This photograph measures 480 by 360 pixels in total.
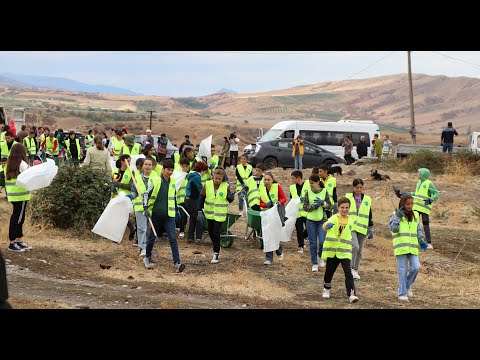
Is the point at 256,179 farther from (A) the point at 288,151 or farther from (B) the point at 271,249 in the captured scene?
(A) the point at 288,151

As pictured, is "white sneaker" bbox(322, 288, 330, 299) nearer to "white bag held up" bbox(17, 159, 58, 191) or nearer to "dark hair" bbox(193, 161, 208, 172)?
"dark hair" bbox(193, 161, 208, 172)

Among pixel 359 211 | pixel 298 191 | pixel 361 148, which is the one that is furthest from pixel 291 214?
pixel 361 148

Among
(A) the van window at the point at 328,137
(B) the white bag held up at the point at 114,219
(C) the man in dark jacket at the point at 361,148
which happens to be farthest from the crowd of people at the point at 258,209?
(A) the van window at the point at 328,137

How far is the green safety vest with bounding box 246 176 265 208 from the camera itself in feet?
44.0

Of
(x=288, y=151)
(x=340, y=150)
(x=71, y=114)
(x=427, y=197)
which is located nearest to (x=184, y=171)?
(x=427, y=197)

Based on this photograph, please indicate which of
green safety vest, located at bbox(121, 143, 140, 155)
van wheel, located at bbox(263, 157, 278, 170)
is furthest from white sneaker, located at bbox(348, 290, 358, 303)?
van wheel, located at bbox(263, 157, 278, 170)

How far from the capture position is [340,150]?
111 ft

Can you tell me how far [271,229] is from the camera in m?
12.8

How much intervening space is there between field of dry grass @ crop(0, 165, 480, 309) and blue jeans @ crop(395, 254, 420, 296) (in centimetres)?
25

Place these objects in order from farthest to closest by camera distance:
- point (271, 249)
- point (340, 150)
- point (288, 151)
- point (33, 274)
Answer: point (340, 150), point (288, 151), point (271, 249), point (33, 274)

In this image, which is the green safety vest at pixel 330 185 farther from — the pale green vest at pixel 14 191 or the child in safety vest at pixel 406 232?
the pale green vest at pixel 14 191

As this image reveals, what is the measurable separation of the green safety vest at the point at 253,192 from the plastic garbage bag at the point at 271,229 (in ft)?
1.82

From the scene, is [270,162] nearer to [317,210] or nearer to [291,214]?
[291,214]
